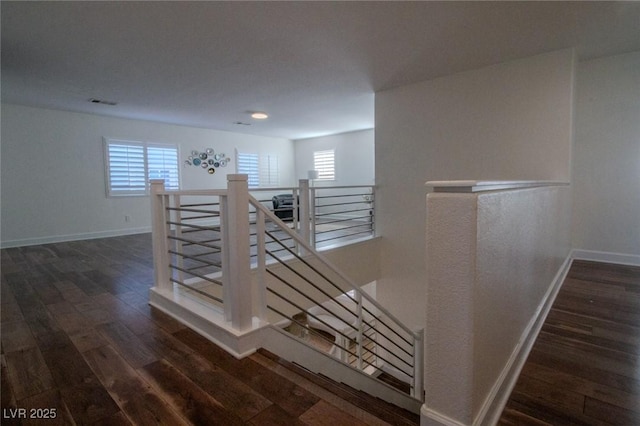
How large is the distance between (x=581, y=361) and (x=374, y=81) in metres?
3.35

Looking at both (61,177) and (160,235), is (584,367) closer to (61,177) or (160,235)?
(160,235)

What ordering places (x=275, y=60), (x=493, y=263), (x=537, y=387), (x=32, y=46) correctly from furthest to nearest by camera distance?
(x=275, y=60) → (x=32, y=46) → (x=537, y=387) → (x=493, y=263)

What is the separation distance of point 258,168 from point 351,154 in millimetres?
2407

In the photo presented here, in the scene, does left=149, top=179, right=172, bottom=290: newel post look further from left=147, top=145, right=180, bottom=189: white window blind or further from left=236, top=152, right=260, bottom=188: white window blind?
left=236, top=152, right=260, bottom=188: white window blind

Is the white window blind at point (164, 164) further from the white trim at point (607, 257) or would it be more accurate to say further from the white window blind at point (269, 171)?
the white trim at point (607, 257)

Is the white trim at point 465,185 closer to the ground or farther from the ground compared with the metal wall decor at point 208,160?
closer to the ground

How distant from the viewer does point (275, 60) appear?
3156mm

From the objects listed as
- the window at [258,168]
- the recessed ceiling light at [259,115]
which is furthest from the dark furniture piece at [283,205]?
the recessed ceiling light at [259,115]

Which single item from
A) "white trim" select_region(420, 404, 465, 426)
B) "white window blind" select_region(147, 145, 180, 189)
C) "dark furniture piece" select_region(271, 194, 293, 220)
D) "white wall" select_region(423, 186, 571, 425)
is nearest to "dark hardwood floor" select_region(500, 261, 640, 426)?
"white wall" select_region(423, 186, 571, 425)

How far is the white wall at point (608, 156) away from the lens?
3.31m

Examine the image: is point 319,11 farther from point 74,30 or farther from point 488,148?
point 488,148

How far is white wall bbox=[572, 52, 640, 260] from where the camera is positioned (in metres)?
3.31

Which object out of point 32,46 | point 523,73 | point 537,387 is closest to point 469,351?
point 537,387

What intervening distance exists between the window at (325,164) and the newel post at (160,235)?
223 inches
